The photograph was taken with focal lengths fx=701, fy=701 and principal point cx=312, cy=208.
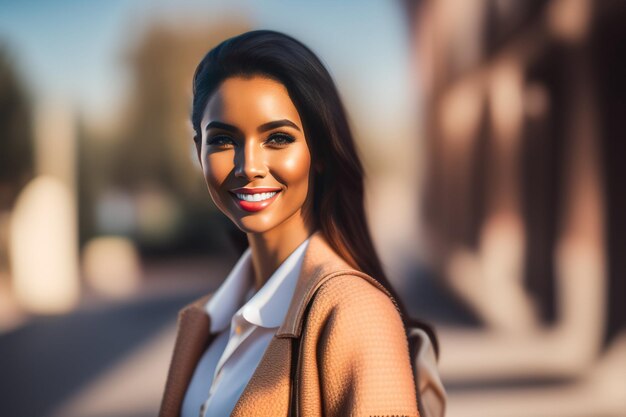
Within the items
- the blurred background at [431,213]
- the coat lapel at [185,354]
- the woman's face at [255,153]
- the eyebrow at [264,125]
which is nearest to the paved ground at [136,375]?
the blurred background at [431,213]

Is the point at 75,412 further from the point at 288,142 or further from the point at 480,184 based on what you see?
the point at 480,184

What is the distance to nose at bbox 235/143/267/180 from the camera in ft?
4.59

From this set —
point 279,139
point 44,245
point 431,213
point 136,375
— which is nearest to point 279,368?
point 279,139

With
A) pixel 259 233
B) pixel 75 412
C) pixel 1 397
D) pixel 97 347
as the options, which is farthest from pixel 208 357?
pixel 97 347

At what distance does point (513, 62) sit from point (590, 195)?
3.39m

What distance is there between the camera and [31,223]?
9227mm

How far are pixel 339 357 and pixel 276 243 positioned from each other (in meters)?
0.42

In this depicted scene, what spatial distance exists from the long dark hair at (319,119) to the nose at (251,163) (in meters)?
0.11

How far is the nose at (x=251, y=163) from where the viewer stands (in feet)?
4.59

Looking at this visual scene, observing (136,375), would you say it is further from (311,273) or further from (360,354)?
(360,354)

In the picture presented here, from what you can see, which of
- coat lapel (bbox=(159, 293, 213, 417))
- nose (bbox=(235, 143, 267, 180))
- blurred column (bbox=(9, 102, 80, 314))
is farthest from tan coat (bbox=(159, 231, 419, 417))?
blurred column (bbox=(9, 102, 80, 314))

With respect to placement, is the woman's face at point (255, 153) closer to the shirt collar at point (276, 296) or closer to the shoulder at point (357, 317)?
the shirt collar at point (276, 296)

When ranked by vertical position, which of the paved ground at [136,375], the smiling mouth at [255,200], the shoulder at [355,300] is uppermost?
the smiling mouth at [255,200]

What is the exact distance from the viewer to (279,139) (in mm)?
1418
